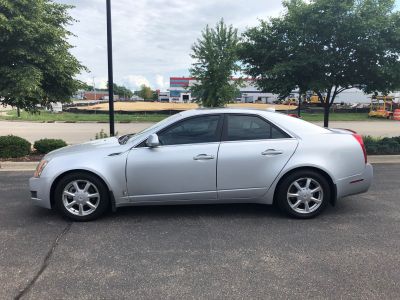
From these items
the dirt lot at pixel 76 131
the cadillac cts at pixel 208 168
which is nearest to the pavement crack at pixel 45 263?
the cadillac cts at pixel 208 168

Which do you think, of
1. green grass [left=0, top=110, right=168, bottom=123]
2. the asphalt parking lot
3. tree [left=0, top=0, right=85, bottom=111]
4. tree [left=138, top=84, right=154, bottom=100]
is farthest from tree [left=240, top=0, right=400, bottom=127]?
tree [left=138, top=84, right=154, bottom=100]

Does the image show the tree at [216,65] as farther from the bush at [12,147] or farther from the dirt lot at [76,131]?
the bush at [12,147]

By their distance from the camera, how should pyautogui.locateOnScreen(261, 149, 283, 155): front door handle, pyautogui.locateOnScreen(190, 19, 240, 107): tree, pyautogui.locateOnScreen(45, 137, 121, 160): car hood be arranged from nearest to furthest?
pyautogui.locateOnScreen(261, 149, 283, 155): front door handle → pyautogui.locateOnScreen(45, 137, 121, 160): car hood → pyautogui.locateOnScreen(190, 19, 240, 107): tree

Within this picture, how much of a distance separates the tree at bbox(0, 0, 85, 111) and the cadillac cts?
4390 millimetres

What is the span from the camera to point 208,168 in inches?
190

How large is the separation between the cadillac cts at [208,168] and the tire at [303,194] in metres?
0.01

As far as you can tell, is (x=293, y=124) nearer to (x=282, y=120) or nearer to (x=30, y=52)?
(x=282, y=120)

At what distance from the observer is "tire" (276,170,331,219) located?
16.1ft

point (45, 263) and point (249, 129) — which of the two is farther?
point (249, 129)

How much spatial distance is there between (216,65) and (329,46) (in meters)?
15.9

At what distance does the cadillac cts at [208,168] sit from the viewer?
4.79 m

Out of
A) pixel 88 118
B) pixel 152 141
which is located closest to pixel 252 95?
pixel 88 118

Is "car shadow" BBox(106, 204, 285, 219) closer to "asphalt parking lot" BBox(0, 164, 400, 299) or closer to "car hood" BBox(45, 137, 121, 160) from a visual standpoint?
"asphalt parking lot" BBox(0, 164, 400, 299)

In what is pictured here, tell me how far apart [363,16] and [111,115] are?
7.30 meters
